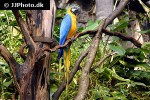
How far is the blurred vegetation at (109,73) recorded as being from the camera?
131cm

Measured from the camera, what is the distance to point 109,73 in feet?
4.59

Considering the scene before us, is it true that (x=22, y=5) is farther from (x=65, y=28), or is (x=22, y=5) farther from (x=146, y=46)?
(x=146, y=46)

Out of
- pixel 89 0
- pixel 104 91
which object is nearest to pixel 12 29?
pixel 104 91

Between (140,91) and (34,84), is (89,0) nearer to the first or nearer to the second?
(140,91)

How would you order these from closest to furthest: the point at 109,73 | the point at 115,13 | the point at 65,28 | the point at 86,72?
1. the point at 86,72
2. the point at 115,13
3. the point at 65,28
4. the point at 109,73

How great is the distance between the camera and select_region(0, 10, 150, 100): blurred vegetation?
131 cm

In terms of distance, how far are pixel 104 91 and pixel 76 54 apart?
0.31m

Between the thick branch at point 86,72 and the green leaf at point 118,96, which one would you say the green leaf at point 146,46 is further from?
the thick branch at point 86,72

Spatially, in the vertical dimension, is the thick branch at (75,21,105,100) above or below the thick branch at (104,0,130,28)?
below

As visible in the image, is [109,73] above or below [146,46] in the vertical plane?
below

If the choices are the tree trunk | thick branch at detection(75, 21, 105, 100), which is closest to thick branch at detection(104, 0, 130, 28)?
Answer: thick branch at detection(75, 21, 105, 100)

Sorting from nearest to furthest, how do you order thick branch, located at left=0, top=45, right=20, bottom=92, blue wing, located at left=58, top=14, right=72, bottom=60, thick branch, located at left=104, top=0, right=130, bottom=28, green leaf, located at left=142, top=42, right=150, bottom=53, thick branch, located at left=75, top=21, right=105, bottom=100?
thick branch, located at left=75, top=21, right=105, bottom=100, thick branch, located at left=0, top=45, right=20, bottom=92, thick branch, located at left=104, top=0, right=130, bottom=28, blue wing, located at left=58, top=14, right=72, bottom=60, green leaf, located at left=142, top=42, right=150, bottom=53

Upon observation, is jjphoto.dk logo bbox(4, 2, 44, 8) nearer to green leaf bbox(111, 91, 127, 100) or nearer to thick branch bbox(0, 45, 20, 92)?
thick branch bbox(0, 45, 20, 92)

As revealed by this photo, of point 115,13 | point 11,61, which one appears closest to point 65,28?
point 115,13
